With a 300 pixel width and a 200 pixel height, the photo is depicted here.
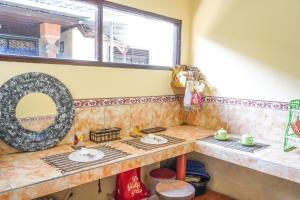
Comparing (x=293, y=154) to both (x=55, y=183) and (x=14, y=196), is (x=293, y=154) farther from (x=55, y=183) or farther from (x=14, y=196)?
(x=14, y=196)

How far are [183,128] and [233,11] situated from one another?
128cm

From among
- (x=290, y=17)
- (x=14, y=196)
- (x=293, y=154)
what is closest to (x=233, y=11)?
(x=290, y=17)

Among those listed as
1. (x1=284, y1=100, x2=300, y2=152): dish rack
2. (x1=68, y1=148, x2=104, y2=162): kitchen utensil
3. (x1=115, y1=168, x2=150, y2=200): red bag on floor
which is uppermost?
(x1=284, y1=100, x2=300, y2=152): dish rack

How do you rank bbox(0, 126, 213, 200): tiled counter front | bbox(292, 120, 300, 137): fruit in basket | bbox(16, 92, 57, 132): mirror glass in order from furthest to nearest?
1. bbox(292, 120, 300, 137): fruit in basket
2. bbox(16, 92, 57, 132): mirror glass
3. bbox(0, 126, 213, 200): tiled counter front

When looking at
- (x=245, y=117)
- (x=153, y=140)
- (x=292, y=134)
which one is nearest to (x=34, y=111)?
(x=153, y=140)

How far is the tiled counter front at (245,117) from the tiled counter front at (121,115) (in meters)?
0.30

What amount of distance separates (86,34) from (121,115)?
772 millimetres

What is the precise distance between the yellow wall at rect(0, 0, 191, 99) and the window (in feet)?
0.18

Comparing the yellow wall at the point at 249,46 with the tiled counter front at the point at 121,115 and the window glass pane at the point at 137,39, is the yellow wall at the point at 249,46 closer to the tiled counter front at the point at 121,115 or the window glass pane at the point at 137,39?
the window glass pane at the point at 137,39

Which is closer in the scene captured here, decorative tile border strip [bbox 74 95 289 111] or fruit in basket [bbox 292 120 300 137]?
fruit in basket [bbox 292 120 300 137]

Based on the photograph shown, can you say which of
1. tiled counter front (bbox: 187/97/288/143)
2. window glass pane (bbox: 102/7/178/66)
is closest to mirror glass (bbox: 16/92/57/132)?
window glass pane (bbox: 102/7/178/66)

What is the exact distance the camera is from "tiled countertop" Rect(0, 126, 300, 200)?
4.20 feet

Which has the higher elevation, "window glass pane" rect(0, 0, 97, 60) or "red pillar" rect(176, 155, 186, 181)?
"window glass pane" rect(0, 0, 97, 60)

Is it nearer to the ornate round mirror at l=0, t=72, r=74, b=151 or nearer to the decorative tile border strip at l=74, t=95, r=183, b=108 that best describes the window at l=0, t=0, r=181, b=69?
the ornate round mirror at l=0, t=72, r=74, b=151
